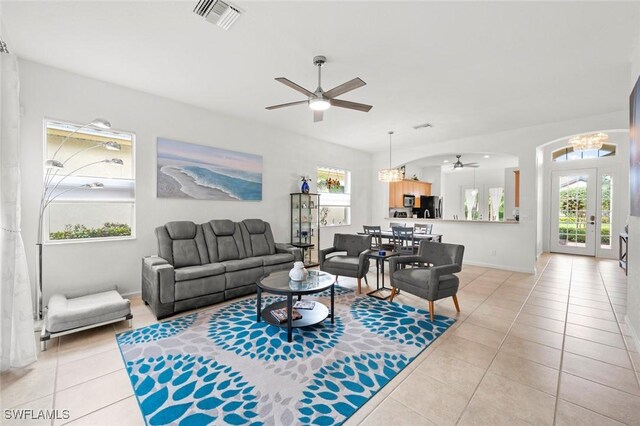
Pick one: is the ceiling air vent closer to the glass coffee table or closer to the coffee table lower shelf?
the glass coffee table

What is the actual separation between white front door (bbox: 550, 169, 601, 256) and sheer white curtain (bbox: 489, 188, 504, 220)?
1.56 m

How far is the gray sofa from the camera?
3.24m

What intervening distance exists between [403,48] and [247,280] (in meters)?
3.44

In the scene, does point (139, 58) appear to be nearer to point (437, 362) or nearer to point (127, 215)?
point (127, 215)

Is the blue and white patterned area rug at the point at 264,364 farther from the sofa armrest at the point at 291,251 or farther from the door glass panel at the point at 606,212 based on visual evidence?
the door glass panel at the point at 606,212

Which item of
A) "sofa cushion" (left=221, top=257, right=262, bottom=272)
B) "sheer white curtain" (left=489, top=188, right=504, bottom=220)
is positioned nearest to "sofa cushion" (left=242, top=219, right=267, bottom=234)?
"sofa cushion" (left=221, top=257, right=262, bottom=272)

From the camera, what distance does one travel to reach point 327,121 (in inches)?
204

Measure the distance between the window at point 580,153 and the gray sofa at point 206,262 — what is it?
27.3ft

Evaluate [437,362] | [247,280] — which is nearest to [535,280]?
[437,362]

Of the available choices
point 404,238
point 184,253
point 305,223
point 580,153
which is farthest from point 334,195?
point 580,153

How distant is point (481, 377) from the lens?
2.15m

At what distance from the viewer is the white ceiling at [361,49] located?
2303mm

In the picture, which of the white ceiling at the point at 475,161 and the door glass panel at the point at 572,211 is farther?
the white ceiling at the point at 475,161

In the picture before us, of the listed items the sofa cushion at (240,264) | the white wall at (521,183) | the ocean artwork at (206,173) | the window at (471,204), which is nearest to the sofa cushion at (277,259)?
the sofa cushion at (240,264)
